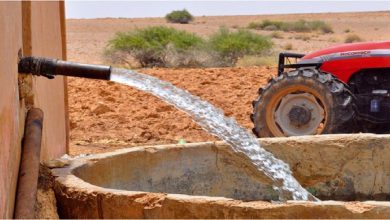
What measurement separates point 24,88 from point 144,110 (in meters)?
8.79

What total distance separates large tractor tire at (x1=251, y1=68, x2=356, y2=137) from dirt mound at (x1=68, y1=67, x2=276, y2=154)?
2.47 meters

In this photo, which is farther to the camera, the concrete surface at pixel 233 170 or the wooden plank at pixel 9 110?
the concrete surface at pixel 233 170

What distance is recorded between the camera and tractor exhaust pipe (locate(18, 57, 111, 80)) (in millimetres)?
4688

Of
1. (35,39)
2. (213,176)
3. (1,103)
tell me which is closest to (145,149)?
(213,176)

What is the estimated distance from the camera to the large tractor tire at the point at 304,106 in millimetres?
8820

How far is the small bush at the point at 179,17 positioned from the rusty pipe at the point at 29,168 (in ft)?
218

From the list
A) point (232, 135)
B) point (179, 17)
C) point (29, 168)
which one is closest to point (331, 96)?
point (232, 135)

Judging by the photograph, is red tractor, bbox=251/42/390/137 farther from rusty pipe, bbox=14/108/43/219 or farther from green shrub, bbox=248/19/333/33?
green shrub, bbox=248/19/333/33

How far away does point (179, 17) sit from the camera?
234 ft

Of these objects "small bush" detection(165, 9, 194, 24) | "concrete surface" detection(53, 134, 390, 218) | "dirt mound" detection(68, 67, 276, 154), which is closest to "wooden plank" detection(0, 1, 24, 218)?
"concrete surface" detection(53, 134, 390, 218)

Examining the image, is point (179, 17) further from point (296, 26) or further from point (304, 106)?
point (304, 106)

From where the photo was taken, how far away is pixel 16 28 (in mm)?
4793

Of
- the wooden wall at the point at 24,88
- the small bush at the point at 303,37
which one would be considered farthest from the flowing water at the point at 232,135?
the small bush at the point at 303,37

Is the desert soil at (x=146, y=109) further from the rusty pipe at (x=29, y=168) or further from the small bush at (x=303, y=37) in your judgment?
the small bush at (x=303, y=37)
